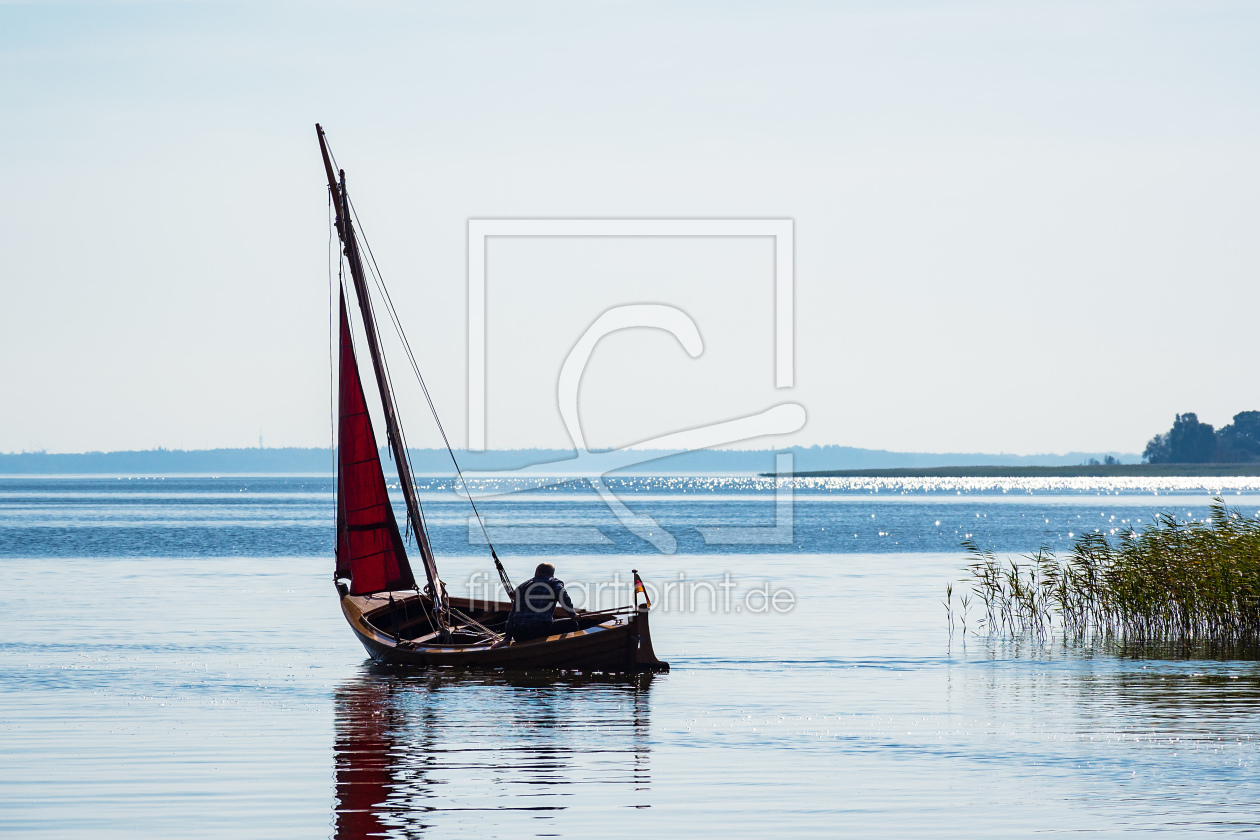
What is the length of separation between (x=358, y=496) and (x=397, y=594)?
2.46 m

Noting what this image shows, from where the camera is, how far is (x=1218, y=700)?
22703mm

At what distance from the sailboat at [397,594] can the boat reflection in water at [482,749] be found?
463 millimetres

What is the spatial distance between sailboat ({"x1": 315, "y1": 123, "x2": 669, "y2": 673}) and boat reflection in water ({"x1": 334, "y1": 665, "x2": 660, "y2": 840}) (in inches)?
18.2

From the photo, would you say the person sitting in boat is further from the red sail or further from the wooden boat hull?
the red sail

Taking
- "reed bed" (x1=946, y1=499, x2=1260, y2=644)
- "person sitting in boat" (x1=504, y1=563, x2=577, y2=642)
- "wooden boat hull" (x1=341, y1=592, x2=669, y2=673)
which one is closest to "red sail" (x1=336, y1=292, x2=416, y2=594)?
"wooden boat hull" (x1=341, y1=592, x2=669, y2=673)

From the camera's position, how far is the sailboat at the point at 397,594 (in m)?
25.5

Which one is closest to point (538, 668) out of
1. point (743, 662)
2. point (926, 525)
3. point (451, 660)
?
point (451, 660)

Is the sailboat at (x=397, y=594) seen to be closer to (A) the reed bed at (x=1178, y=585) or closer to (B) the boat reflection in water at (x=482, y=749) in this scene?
(B) the boat reflection in water at (x=482, y=749)

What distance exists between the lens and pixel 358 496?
31.2 m

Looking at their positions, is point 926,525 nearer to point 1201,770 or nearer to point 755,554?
point 755,554

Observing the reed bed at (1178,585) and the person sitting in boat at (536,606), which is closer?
the person sitting in boat at (536,606)

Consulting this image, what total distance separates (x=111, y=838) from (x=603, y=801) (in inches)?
202

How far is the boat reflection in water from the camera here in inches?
617

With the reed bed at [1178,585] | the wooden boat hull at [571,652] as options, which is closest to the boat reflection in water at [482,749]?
the wooden boat hull at [571,652]
